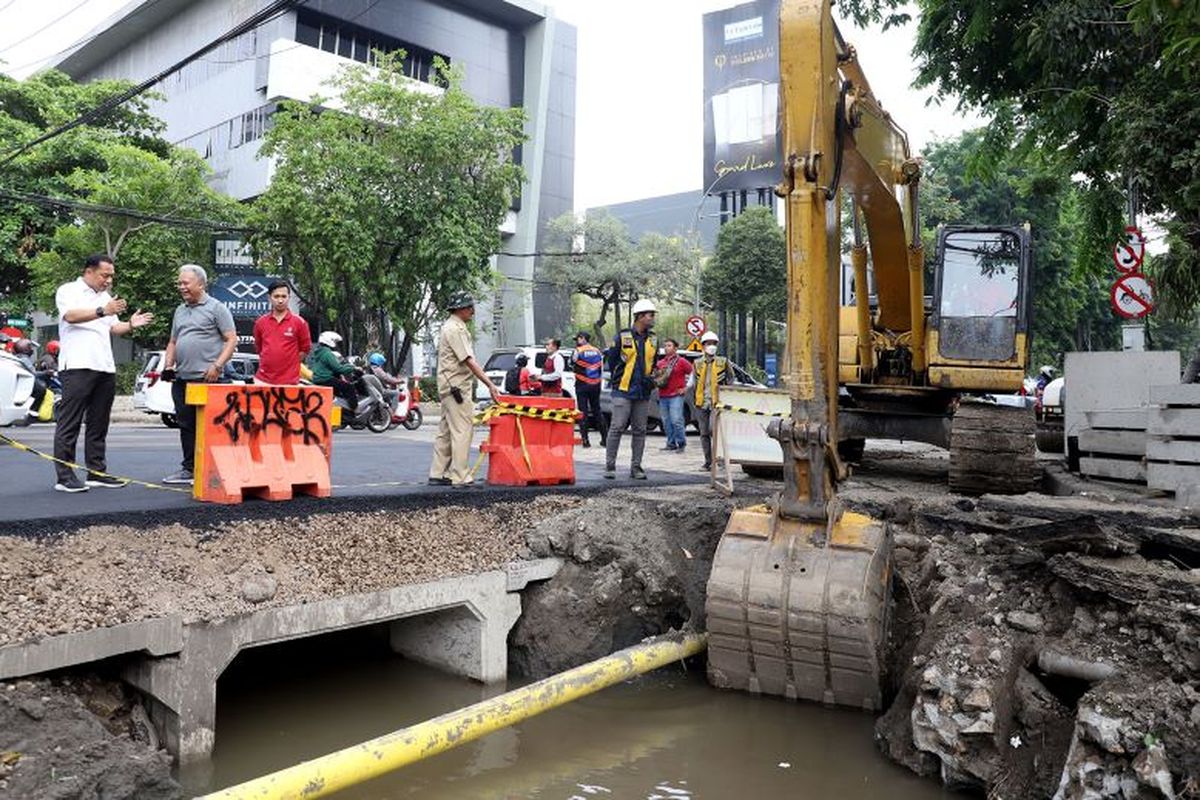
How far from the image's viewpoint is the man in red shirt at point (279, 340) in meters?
7.22

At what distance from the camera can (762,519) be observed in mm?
5219

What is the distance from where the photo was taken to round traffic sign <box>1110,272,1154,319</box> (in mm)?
9541

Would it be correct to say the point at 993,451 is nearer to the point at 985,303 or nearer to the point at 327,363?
the point at 985,303

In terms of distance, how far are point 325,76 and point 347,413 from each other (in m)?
18.1

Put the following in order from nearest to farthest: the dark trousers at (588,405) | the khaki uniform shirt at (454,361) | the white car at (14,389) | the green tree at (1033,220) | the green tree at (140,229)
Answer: the khaki uniform shirt at (454,361) < the white car at (14,389) < the dark trousers at (588,405) < the green tree at (140,229) < the green tree at (1033,220)

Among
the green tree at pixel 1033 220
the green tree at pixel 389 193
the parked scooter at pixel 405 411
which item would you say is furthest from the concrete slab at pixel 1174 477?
the green tree at pixel 389 193

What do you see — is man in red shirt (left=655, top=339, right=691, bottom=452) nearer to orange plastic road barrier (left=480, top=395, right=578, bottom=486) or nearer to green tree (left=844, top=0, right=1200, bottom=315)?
orange plastic road barrier (left=480, top=395, right=578, bottom=486)

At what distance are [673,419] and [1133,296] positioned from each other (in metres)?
5.87

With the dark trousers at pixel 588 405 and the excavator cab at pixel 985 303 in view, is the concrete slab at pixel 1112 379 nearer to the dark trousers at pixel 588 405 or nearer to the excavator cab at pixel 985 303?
the excavator cab at pixel 985 303

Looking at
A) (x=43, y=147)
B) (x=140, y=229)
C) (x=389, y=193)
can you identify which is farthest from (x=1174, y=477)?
(x=43, y=147)

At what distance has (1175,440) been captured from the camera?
6.55 metres

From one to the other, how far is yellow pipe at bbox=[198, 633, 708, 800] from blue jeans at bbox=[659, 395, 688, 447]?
303 inches

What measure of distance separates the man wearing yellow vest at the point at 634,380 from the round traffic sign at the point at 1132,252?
494cm

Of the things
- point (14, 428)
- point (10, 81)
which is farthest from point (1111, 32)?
point (10, 81)
